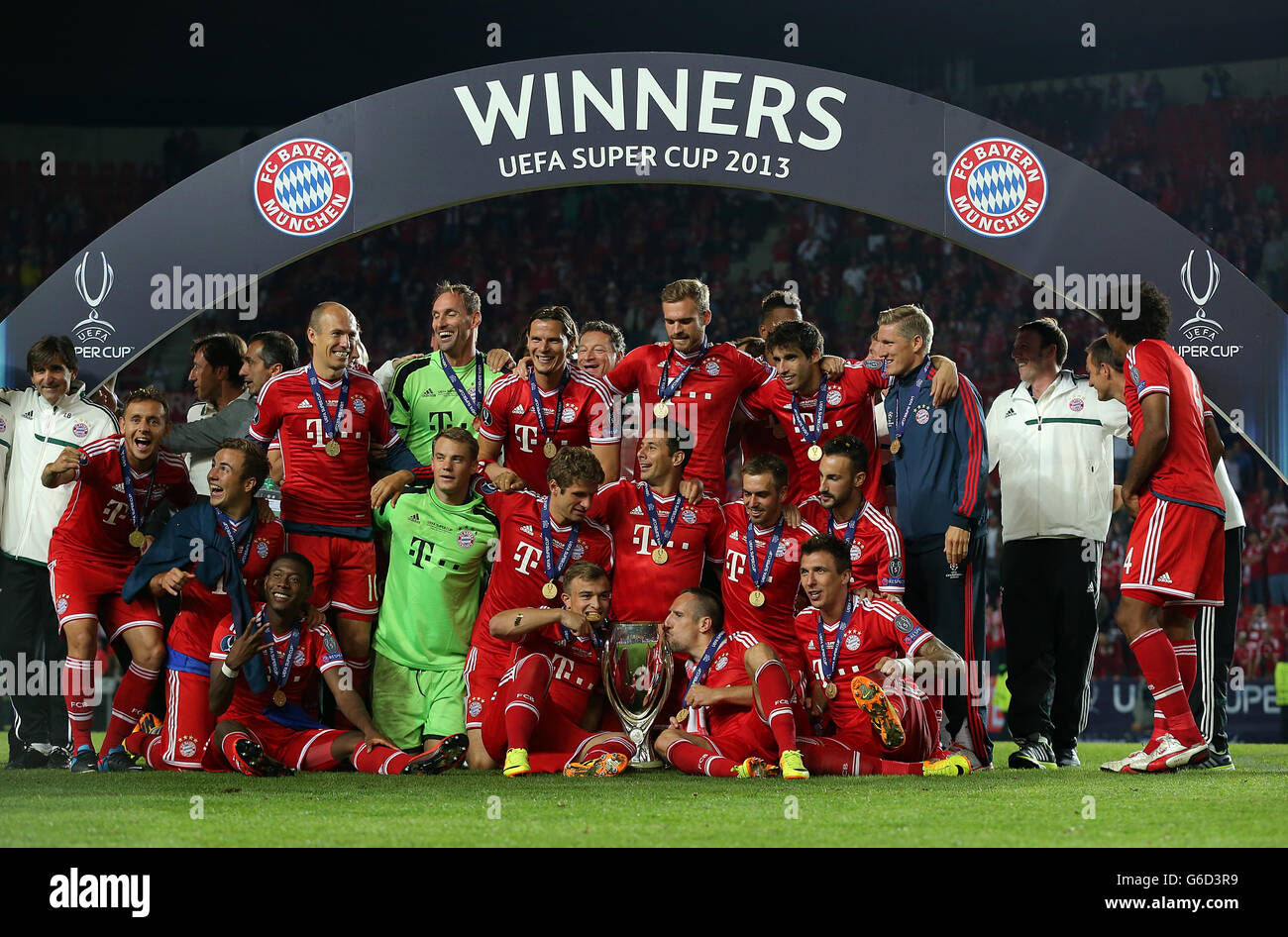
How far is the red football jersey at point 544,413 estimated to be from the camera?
6.67 m

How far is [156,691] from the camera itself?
6.84 metres

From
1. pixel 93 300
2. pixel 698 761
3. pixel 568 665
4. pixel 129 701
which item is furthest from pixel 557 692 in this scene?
pixel 93 300

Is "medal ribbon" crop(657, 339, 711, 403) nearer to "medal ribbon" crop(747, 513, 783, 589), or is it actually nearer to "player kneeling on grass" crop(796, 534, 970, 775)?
"medal ribbon" crop(747, 513, 783, 589)

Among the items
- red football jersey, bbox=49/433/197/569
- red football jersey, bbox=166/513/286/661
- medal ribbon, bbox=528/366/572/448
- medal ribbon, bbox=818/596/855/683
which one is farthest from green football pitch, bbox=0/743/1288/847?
medal ribbon, bbox=528/366/572/448

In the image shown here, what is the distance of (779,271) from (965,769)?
1178cm

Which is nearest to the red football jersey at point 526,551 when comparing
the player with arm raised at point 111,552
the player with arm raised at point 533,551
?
the player with arm raised at point 533,551

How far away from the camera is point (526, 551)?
629 cm

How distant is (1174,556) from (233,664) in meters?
4.14

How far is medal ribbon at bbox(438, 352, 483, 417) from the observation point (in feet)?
22.9

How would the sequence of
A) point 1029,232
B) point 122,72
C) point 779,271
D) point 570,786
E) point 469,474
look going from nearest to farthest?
point 570,786 < point 469,474 < point 1029,232 < point 122,72 < point 779,271

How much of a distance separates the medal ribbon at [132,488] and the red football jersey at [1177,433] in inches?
183

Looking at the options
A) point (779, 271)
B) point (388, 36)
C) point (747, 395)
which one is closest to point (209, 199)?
point (747, 395)

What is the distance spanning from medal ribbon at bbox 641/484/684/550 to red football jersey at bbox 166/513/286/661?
1795mm

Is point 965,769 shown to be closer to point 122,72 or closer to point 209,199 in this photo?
point 209,199
